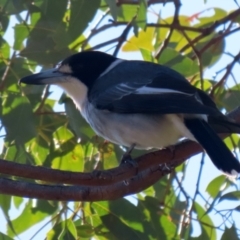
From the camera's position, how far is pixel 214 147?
222 cm

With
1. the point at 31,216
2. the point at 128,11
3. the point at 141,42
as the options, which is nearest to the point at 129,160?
the point at 31,216

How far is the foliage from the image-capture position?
246 cm

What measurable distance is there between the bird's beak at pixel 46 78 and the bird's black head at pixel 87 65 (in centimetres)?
2

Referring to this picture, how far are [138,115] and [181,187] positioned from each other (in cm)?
28

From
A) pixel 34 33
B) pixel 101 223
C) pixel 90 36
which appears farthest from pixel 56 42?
pixel 101 223

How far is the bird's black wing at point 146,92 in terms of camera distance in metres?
2.32

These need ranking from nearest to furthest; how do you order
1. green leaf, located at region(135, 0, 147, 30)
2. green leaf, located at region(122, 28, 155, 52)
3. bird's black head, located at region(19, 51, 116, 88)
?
green leaf, located at region(135, 0, 147, 30) < bird's black head, located at region(19, 51, 116, 88) < green leaf, located at region(122, 28, 155, 52)

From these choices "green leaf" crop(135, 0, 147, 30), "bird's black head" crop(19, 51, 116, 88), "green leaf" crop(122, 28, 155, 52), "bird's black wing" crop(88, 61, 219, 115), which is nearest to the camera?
"bird's black wing" crop(88, 61, 219, 115)

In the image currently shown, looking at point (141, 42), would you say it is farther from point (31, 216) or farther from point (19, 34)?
point (31, 216)

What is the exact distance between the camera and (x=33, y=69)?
2789mm

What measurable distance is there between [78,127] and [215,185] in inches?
19.5

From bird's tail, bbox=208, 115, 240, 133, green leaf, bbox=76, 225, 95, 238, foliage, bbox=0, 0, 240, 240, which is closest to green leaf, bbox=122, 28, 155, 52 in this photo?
foliage, bbox=0, 0, 240, 240

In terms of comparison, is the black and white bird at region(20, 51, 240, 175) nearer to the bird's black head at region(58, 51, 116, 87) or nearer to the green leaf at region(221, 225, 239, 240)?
the bird's black head at region(58, 51, 116, 87)

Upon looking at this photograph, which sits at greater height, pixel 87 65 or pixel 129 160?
pixel 87 65
